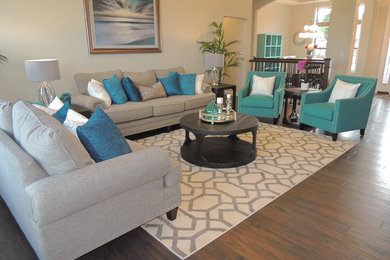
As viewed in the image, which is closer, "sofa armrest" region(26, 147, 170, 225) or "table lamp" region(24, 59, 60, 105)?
"sofa armrest" region(26, 147, 170, 225)

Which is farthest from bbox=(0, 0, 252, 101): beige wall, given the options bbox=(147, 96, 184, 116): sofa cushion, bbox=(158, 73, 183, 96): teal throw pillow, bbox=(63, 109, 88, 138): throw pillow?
bbox=(63, 109, 88, 138): throw pillow

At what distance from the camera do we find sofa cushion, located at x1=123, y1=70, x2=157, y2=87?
4707 millimetres

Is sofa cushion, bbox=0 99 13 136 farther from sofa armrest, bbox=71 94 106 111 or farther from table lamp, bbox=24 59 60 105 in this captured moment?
sofa armrest, bbox=71 94 106 111

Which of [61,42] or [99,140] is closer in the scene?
[99,140]

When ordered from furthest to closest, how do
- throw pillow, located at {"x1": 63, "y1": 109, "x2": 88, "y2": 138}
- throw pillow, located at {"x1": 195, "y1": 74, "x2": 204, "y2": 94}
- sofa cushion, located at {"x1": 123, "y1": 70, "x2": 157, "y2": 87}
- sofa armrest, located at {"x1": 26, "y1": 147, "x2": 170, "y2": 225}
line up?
throw pillow, located at {"x1": 195, "y1": 74, "x2": 204, "y2": 94}, sofa cushion, located at {"x1": 123, "y1": 70, "x2": 157, "y2": 87}, throw pillow, located at {"x1": 63, "y1": 109, "x2": 88, "y2": 138}, sofa armrest, located at {"x1": 26, "y1": 147, "x2": 170, "y2": 225}

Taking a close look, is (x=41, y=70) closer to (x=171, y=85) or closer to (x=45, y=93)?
(x=45, y=93)

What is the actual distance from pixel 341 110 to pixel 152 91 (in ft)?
9.46

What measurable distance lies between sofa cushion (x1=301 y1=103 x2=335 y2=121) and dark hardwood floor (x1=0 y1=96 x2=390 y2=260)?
1214 mm

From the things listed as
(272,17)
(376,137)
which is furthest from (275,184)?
(272,17)

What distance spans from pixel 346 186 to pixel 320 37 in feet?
32.1

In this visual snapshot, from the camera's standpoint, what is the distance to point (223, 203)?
2.52m

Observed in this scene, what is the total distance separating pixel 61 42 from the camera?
427 centimetres

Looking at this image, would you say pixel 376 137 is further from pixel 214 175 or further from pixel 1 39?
pixel 1 39

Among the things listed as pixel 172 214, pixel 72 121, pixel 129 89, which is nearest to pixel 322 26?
pixel 129 89
